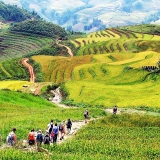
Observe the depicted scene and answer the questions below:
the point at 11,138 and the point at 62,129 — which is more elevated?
the point at 62,129

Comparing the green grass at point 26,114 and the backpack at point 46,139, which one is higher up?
the green grass at point 26,114

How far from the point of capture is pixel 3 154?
30031 millimetres

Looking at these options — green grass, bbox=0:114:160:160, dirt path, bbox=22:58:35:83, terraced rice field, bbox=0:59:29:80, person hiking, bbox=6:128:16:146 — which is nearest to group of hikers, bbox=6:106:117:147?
person hiking, bbox=6:128:16:146

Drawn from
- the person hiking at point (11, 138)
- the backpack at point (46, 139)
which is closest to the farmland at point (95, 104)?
the backpack at point (46, 139)

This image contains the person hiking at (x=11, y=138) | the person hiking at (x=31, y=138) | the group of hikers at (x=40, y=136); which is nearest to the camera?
the person hiking at (x=11, y=138)

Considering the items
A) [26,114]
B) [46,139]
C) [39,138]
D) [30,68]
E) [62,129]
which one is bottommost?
[46,139]

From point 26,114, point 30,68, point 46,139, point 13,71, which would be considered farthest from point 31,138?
point 30,68

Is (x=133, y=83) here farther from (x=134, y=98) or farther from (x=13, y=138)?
(x=13, y=138)

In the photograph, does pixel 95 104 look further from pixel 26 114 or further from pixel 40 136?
pixel 40 136

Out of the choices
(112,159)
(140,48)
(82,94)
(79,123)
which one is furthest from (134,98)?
(140,48)

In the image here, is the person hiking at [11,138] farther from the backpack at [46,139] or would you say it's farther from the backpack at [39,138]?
the backpack at [46,139]

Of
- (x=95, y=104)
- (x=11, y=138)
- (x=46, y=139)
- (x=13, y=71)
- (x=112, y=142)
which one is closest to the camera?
(x=11, y=138)

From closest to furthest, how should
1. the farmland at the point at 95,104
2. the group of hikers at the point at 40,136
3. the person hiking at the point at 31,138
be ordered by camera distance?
1. the group of hikers at the point at 40,136
2. the person hiking at the point at 31,138
3. the farmland at the point at 95,104

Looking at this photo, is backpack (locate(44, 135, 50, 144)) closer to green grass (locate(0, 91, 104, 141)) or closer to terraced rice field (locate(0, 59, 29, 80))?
green grass (locate(0, 91, 104, 141))
